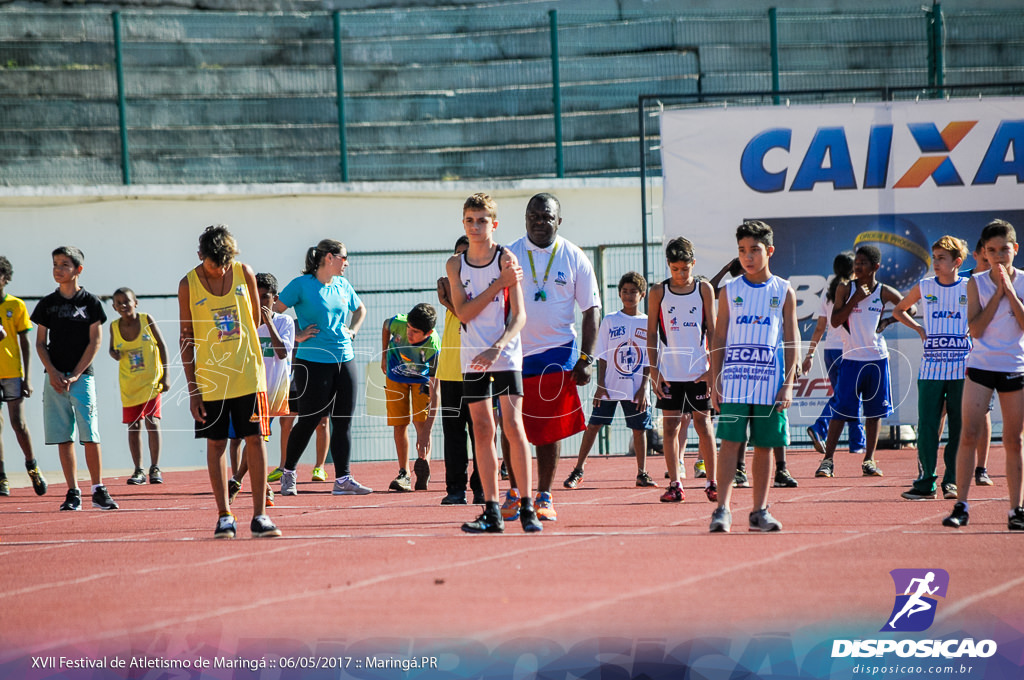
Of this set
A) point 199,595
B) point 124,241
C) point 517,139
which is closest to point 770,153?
point 517,139

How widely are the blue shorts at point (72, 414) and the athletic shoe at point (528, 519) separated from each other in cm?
439

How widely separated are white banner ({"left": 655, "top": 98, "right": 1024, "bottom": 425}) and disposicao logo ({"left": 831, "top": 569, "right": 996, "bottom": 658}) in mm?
9352

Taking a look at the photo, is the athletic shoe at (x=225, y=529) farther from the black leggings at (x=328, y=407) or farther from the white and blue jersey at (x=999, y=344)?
the white and blue jersey at (x=999, y=344)

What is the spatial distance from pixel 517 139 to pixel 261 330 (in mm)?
7926

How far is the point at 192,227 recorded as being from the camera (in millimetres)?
17297

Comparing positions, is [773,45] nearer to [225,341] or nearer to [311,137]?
[311,137]

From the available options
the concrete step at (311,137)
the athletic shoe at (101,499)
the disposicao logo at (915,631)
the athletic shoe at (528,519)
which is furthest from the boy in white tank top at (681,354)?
the concrete step at (311,137)

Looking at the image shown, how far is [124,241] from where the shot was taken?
56.2 feet

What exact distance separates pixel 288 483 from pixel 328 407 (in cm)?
95

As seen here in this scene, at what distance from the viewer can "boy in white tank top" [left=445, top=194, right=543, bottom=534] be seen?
25.3 feet

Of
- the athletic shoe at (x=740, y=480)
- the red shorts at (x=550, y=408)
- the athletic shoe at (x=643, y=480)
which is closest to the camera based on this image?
the red shorts at (x=550, y=408)

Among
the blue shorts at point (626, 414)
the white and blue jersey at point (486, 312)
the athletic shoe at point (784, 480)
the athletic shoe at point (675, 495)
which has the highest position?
the white and blue jersey at point (486, 312)

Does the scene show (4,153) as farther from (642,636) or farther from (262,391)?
(642,636)

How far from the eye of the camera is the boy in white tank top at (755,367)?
7.62 m
